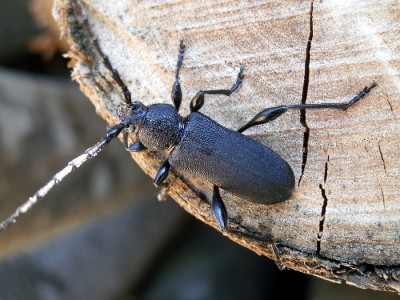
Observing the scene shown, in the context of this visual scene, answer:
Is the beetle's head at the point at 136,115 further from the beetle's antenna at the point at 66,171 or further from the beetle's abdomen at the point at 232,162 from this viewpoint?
the beetle's abdomen at the point at 232,162

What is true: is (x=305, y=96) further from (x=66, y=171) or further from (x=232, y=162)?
(x=66, y=171)

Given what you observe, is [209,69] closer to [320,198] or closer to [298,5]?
[298,5]

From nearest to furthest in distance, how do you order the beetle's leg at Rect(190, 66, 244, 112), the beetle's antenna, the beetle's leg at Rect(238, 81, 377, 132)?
1. the beetle's leg at Rect(238, 81, 377, 132)
2. the beetle's leg at Rect(190, 66, 244, 112)
3. the beetle's antenna

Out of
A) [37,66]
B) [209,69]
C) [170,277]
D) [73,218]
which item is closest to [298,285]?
[170,277]

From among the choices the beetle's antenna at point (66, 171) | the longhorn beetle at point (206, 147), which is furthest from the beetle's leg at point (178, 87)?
the beetle's antenna at point (66, 171)

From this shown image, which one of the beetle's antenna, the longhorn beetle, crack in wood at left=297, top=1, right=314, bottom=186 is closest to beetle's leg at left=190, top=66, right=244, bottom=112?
the longhorn beetle

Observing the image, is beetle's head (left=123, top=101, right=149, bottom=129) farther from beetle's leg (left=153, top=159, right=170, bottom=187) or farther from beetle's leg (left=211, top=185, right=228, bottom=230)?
beetle's leg (left=211, top=185, right=228, bottom=230)

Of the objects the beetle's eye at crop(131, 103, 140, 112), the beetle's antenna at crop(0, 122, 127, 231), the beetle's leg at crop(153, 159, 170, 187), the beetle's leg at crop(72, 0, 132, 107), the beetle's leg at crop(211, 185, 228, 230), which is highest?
the beetle's leg at crop(72, 0, 132, 107)
